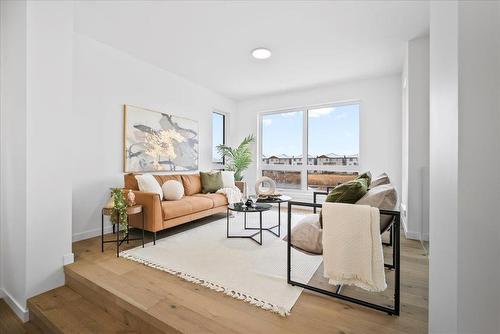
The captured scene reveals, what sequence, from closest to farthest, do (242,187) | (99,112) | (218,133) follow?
(99,112), (242,187), (218,133)

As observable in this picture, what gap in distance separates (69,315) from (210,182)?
276cm

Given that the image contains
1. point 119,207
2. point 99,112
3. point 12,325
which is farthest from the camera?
point 99,112

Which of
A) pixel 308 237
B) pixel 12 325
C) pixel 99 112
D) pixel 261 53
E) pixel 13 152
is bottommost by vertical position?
pixel 12 325

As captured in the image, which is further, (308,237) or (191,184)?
(191,184)

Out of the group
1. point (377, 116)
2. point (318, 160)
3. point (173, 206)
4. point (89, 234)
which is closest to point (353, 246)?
point (173, 206)

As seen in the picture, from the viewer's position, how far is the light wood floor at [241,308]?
1.40 m

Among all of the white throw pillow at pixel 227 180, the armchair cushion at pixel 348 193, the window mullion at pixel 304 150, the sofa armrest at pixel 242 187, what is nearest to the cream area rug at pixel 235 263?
the armchair cushion at pixel 348 193

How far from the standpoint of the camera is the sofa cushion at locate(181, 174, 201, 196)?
4.04m

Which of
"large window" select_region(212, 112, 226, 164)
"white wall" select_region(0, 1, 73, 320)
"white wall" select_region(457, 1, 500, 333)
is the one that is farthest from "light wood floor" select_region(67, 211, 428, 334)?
"large window" select_region(212, 112, 226, 164)

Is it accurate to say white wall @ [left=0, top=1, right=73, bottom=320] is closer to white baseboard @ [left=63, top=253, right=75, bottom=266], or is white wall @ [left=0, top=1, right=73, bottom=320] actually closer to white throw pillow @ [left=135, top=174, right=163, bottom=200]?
white baseboard @ [left=63, top=253, right=75, bottom=266]

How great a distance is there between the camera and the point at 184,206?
321 centimetres

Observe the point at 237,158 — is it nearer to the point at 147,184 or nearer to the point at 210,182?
the point at 210,182

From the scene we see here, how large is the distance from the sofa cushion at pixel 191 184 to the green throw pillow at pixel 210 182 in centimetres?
9

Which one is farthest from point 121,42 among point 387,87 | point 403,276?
point 387,87
